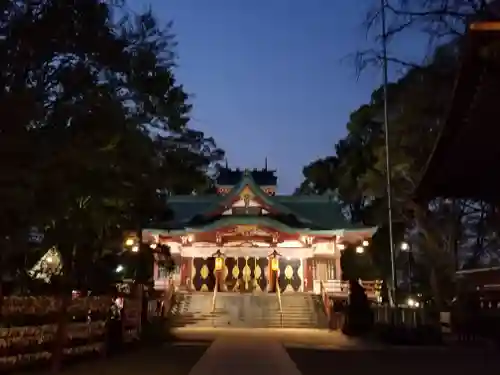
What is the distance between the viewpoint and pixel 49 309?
13.5m

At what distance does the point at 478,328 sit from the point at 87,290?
45.9ft

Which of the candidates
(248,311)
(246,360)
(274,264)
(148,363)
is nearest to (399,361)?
(246,360)

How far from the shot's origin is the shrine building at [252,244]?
36094 mm

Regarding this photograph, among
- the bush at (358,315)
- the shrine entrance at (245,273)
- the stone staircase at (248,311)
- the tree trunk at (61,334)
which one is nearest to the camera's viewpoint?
the tree trunk at (61,334)

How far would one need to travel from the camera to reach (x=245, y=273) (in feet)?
125

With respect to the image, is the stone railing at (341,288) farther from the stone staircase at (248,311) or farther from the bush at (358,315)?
the bush at (358,315)

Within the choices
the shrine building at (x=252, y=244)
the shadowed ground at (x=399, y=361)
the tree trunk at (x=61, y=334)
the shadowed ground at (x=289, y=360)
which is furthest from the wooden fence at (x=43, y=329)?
the shrine building at (x=252, y=244)

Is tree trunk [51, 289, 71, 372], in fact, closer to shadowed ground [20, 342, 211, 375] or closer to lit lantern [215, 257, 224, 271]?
shadowed ground [20, 342, 211, 375]

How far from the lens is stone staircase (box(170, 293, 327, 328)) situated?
30578 mm

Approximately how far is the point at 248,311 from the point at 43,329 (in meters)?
19.6

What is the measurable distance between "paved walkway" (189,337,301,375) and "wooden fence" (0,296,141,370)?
9.27ft

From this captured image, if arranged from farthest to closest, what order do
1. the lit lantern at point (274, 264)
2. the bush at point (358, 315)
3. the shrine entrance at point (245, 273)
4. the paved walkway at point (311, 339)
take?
the shrine entrance at point (245, 273) < the lit lantern at point (274, 264) < the bush at point (358, 315) < the paved walkway at point (311, 339)

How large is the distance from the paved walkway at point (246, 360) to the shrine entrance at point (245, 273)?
16.7 meters

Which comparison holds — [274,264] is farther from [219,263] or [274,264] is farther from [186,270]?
[186,270]
